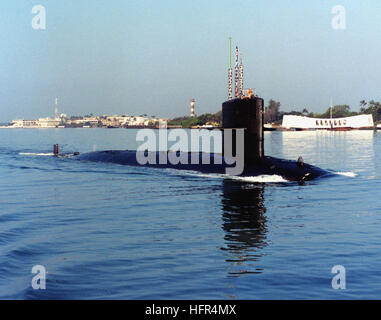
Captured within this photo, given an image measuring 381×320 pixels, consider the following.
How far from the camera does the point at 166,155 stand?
32.2 meters

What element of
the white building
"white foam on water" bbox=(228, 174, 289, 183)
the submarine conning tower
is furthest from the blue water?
the white building

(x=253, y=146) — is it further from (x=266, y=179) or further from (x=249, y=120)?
(x=266, y=179)

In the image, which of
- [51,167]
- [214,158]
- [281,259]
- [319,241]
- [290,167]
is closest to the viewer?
[281,259]

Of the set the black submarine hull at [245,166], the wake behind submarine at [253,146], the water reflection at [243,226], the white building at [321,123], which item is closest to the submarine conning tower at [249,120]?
the wake behind submarine at [253,146]

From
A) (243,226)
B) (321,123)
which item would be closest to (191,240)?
(243,226)

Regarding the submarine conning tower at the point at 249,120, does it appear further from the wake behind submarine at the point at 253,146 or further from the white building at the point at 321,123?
the white building at the point at 321,123

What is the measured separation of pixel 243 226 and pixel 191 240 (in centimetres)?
223

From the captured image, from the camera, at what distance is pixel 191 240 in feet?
39.5

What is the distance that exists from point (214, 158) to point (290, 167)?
17.3 feet

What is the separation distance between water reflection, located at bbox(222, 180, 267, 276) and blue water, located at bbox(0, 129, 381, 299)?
3cm

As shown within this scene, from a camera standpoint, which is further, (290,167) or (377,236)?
(290,167)
